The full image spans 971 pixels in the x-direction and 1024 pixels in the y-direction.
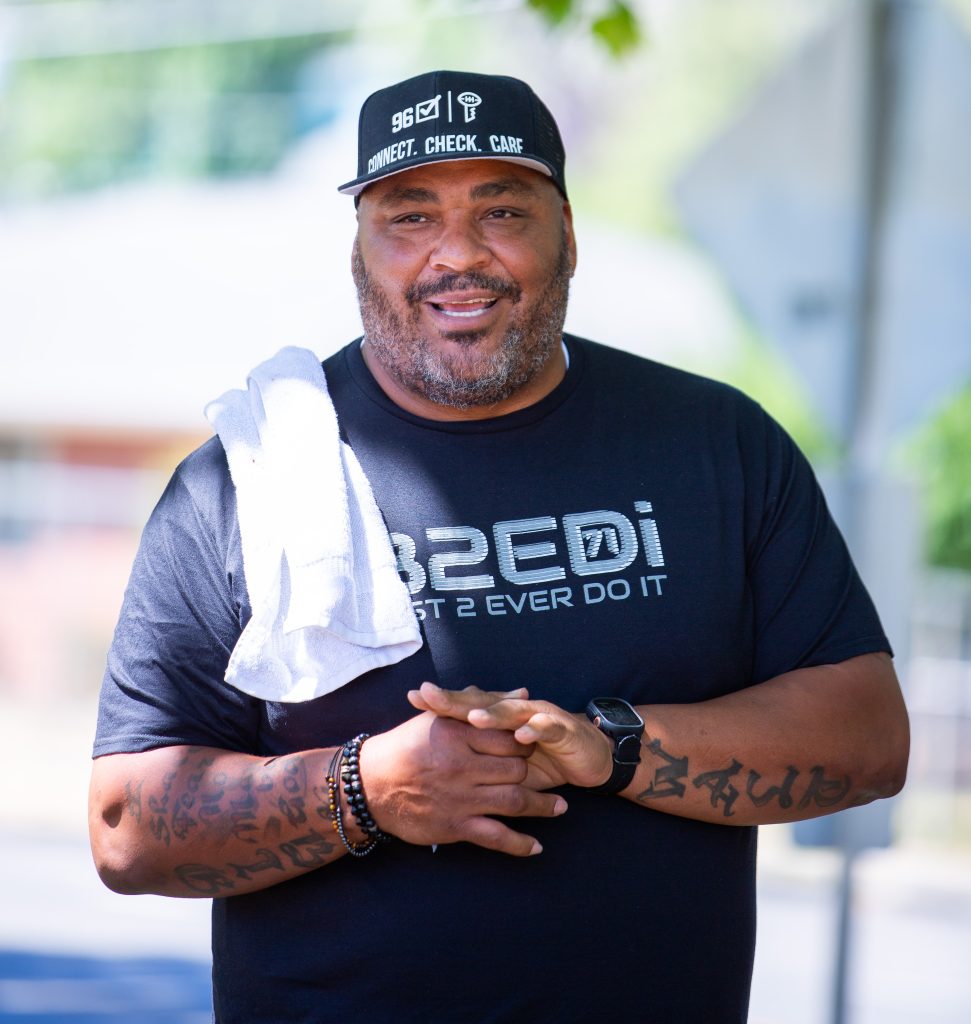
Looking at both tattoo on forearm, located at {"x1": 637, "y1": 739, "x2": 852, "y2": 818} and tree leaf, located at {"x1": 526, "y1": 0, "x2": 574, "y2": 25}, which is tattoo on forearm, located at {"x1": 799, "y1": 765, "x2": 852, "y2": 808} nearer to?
tattoo on forearm, located at {"x1": 637, "y1": 739, "x2": 852, "y2": 818}

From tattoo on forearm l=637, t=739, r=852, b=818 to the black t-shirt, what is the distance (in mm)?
38

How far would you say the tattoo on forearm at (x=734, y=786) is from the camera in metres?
2.36

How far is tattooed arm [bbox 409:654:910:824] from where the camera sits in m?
2.31

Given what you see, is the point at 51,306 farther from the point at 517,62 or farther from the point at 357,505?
the point at 357,505

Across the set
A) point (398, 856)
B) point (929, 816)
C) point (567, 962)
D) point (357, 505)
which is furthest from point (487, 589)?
point (929, 816)

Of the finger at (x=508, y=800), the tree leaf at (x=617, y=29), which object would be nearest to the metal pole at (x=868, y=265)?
the tree leaf at (x=617, y=29)

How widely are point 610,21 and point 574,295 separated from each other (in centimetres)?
1697

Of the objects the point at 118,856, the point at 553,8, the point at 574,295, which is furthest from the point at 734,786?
the point at 574,295

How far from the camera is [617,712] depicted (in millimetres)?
2355

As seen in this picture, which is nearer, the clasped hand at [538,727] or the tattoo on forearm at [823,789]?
the clasped hand at [538,727]

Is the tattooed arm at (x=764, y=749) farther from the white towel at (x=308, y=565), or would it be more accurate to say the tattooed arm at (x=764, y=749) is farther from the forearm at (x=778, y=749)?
the white towel at (x=308, y=565)

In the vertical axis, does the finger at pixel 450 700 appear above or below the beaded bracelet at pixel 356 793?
above

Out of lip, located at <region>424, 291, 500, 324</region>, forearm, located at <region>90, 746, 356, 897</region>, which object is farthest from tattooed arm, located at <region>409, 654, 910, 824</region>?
lip, located at <region>424, 291, 500, 324</region>

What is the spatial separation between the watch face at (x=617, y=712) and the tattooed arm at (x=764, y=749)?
0.09ft
